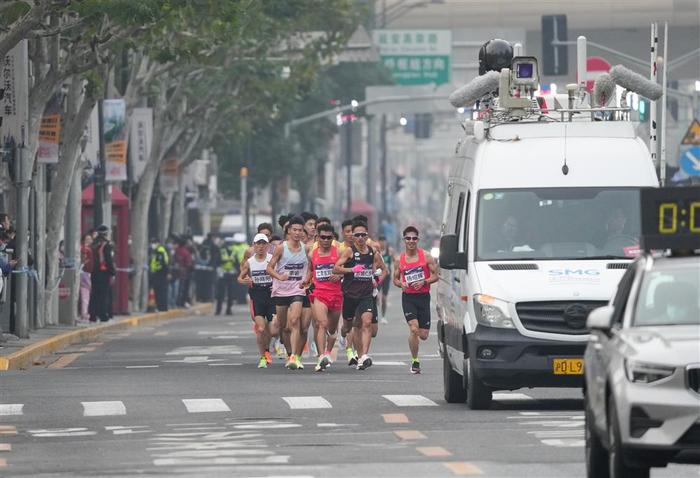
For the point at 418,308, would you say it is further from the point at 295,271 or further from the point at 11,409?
the point at 11,409

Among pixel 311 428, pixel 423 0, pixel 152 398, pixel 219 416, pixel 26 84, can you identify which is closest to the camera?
pixel 311 428

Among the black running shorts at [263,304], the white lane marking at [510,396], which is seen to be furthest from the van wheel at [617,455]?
the black running shorts at [263,304]

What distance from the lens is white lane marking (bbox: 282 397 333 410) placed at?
67.2ft

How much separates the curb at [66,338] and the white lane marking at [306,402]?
282 inches

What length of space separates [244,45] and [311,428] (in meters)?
31.7

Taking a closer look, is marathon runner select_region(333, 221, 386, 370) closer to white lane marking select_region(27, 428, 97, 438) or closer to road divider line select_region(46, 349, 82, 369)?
road divider line select_region(46, 349, 82, 369)

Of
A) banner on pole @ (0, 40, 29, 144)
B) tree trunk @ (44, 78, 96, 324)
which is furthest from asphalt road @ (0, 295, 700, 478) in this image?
tree trunk @ (44, 78, 96, 324)

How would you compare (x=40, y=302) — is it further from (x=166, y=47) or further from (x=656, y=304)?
(x=656, y=304)

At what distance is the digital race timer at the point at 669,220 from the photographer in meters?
13.4

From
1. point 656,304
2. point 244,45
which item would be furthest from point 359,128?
point 656,304

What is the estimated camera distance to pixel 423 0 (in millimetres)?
84500

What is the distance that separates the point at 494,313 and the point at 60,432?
3654 mm

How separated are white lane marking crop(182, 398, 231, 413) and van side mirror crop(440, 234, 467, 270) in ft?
7.38

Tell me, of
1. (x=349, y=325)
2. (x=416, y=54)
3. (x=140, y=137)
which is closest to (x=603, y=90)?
(x=349, y=325)
